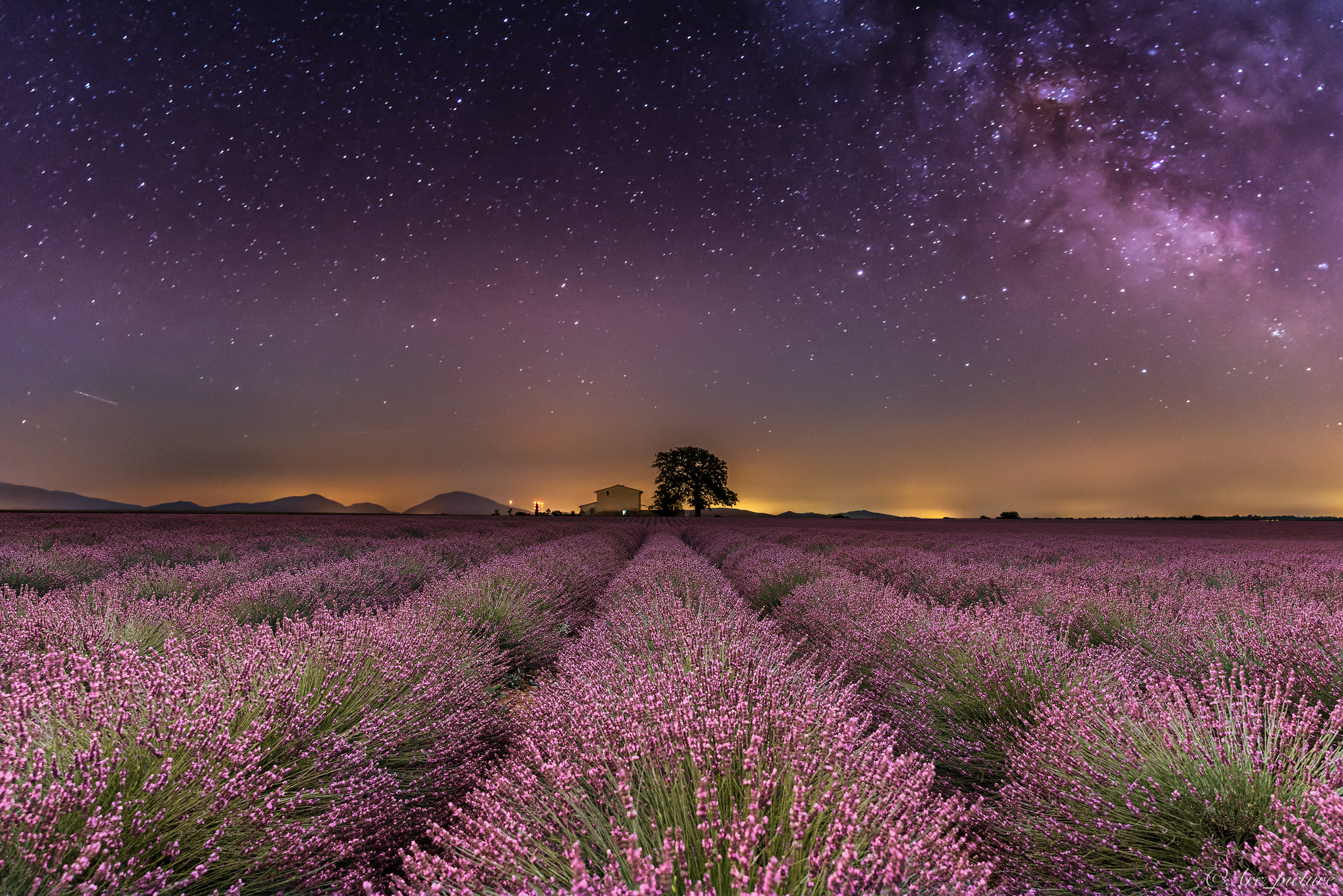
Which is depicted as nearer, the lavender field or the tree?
the lavender field

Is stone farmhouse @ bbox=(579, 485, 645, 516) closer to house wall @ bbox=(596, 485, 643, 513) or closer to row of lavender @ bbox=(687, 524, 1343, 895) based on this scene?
house wall @ bbox=(596, 485, 643, 513)

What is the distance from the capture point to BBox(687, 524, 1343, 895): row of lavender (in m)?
1.62

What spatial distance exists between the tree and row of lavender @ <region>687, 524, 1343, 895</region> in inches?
1815

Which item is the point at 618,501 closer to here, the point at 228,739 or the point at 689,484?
the point at 689,484

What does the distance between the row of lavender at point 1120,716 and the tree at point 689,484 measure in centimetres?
4609

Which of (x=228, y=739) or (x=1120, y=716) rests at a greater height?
(x=228, y=739)

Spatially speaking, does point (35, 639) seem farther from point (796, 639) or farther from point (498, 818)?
point (796, 639)

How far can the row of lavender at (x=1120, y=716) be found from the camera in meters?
1.62

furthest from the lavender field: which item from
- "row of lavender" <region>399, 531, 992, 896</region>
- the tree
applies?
the tree

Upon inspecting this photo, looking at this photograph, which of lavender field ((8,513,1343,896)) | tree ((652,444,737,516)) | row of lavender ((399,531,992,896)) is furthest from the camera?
tree ((652,444,737,516))

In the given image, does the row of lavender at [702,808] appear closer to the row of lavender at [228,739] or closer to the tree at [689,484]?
the row of lavender at [228,739]

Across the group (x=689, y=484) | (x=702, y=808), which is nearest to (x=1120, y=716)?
(x=702, y=808)

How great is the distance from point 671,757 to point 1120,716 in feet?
6.27

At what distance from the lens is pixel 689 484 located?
5253cm
